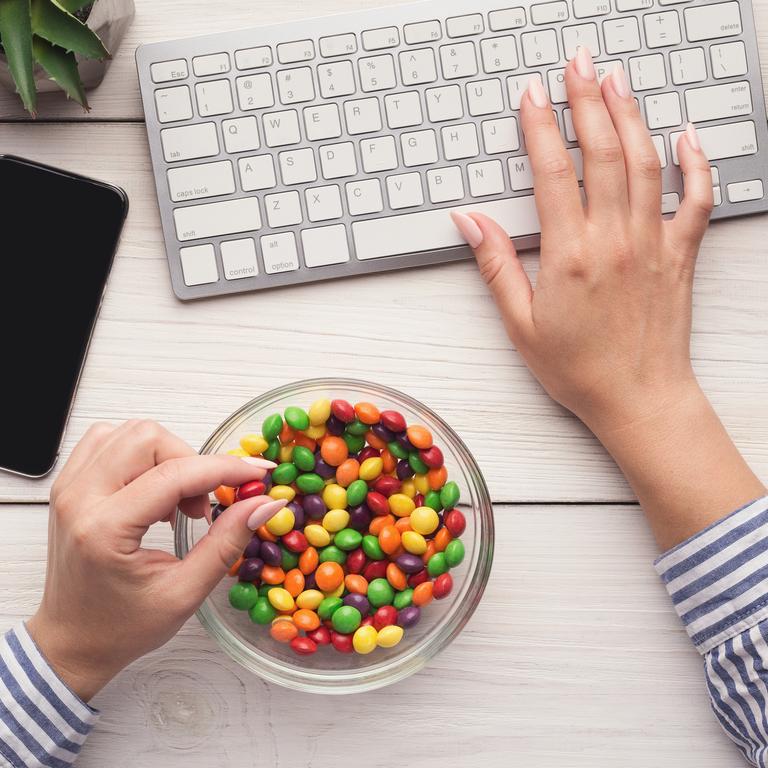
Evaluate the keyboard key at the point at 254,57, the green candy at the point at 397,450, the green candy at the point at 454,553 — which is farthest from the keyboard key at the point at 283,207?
the green candy at the point at 454,553

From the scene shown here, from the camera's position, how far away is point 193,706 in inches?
29.8

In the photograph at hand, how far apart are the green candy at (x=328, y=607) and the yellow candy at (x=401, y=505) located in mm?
92

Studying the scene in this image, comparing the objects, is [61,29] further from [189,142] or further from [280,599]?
[280,599]

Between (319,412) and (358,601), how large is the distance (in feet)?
0.55

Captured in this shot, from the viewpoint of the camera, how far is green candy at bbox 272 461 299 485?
0.72 m

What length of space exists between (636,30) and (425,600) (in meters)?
0.54

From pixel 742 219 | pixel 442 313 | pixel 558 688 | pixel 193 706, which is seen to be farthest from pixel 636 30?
pixel 193 706

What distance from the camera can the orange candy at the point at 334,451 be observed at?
72 centimetres

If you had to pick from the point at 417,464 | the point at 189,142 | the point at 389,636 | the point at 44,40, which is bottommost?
the point at 389,636

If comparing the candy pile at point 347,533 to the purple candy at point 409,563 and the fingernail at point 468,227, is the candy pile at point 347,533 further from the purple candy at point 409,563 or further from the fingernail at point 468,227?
the fingernail at point 468,227

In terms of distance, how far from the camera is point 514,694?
76 centimetres

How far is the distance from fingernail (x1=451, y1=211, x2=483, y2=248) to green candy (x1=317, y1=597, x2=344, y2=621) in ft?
1.11

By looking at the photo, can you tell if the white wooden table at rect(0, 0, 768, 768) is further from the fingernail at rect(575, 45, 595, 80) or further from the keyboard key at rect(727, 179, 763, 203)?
the fingernail at rect(575, 45, 595, 80)

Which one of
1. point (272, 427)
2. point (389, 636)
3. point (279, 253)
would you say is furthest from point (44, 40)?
point (389, 636)
